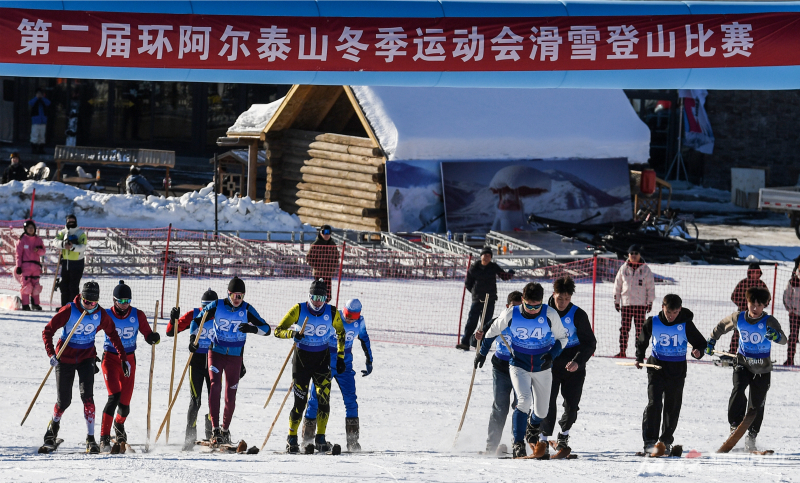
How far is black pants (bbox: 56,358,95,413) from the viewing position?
9484mm

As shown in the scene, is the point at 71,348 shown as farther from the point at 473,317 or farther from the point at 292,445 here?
the point at 473,317

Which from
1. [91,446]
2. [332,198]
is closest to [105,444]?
[91,446]

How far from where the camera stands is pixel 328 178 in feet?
84.4

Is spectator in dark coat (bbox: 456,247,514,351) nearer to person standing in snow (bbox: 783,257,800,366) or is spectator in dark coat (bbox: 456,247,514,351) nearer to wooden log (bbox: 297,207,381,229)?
person standing in snow (bbox: 783,257,800,366)

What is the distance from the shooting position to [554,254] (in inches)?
824

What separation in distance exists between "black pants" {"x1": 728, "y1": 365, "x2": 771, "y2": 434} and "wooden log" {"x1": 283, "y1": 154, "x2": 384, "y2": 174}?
15035 millimetres

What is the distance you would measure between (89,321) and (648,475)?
Answer: 4878 millimetres

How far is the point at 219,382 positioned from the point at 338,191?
1577 cm

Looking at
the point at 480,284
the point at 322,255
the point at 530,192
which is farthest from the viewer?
the point at 530,192

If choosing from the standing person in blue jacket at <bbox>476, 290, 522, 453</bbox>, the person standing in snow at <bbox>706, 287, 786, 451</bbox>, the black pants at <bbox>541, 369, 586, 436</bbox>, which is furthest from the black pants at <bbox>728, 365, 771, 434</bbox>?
the standing person in blue jacket at <bbox>476, 290, 522, 453</bbox>

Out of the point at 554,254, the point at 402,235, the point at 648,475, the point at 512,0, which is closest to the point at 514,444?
the point at 648,475

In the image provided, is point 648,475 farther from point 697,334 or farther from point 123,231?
point 123,231

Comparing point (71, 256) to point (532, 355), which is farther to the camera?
point (71, 256)

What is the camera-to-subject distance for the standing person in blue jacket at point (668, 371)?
963 cm
